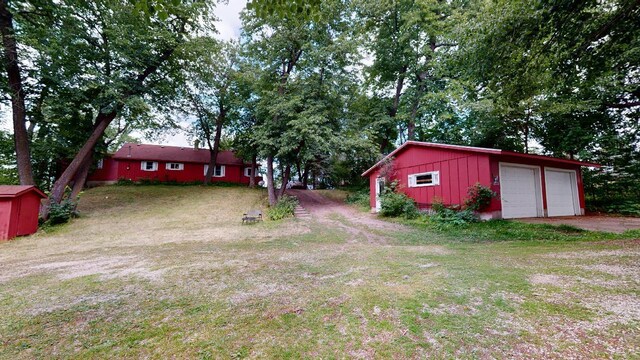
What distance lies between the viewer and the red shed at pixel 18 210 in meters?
9.06

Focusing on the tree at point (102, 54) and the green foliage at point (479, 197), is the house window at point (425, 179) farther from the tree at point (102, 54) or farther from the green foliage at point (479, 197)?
the tree at point (102, 54)

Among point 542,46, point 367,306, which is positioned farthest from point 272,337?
point 542,46

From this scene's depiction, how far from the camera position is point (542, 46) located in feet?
19.8

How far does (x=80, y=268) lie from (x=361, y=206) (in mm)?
14549

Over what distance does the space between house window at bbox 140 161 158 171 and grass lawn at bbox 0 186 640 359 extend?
18.5 metres

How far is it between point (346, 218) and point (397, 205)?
2.76 m

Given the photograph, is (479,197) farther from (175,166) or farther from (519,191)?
(175,166)

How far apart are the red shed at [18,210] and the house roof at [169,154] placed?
1436 cm

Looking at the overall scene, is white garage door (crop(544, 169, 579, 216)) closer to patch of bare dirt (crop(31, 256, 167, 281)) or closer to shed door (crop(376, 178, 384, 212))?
shed door (crop(376, 178, 384, 212))

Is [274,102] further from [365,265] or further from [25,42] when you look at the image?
[365,265]

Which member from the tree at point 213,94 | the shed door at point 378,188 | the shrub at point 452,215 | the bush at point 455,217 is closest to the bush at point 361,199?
the shed door at point 378,188

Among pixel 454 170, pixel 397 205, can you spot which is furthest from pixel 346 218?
pixel 454 170

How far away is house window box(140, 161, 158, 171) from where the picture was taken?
23.7 meters

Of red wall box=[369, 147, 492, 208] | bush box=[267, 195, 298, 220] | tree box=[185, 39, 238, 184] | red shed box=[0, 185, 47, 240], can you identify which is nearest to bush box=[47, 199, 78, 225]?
red shed box=[0, 185, 47, 240]
